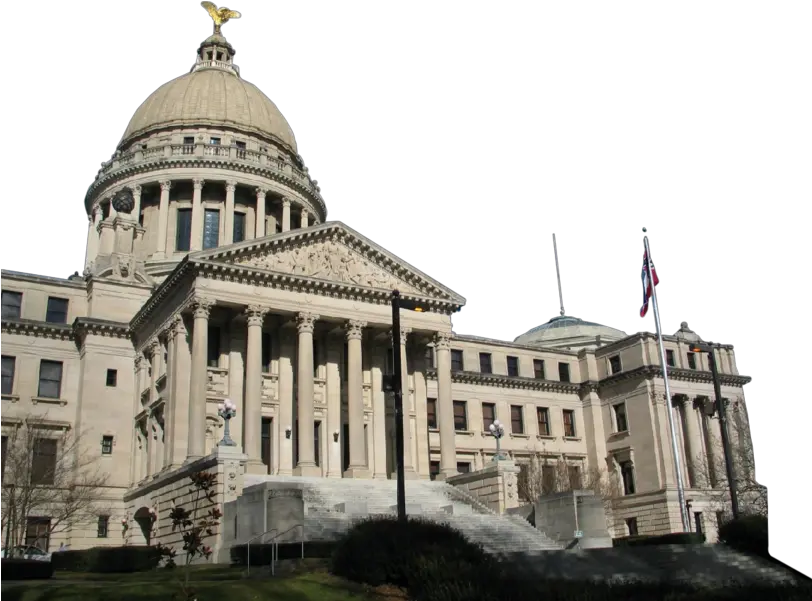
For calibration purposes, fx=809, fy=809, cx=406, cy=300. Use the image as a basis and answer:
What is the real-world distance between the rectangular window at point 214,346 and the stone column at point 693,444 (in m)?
38.3

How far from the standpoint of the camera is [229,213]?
66.5 meters

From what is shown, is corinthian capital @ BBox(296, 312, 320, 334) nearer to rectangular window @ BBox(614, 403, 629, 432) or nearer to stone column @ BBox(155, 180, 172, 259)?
stone column @ BBox(155, 180, 172, 259)

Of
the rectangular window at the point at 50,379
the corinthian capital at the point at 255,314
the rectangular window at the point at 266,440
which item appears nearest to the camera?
the corinthian capital at the point at 255,314

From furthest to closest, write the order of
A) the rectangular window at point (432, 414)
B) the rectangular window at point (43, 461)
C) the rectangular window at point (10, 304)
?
the rectangular window at point (432, 414), the rectangular window at point (10, 304), the rectangular window at point (43, 461)

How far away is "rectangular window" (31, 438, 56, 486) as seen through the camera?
Answer: 42616 mm

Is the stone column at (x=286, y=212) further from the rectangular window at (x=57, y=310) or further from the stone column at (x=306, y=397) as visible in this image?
the stone column at (x=306, y=397)

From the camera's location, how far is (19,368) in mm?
48719

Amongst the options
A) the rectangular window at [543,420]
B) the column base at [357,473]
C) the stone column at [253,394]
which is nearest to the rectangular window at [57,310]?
the stone column at [253,394]

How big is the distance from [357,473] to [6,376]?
22473 mm

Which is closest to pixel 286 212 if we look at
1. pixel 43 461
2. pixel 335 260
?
pixel 335 260

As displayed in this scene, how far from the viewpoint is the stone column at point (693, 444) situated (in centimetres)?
6278

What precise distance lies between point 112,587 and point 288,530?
10324mm

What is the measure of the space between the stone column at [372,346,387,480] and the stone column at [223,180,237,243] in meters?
22.3

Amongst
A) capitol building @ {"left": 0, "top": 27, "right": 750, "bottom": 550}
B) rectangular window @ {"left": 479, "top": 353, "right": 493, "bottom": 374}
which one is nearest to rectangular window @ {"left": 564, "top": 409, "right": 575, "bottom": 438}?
capitol building @ {"left": 0, "top": 27, "right": 750, "bottom": 550}
